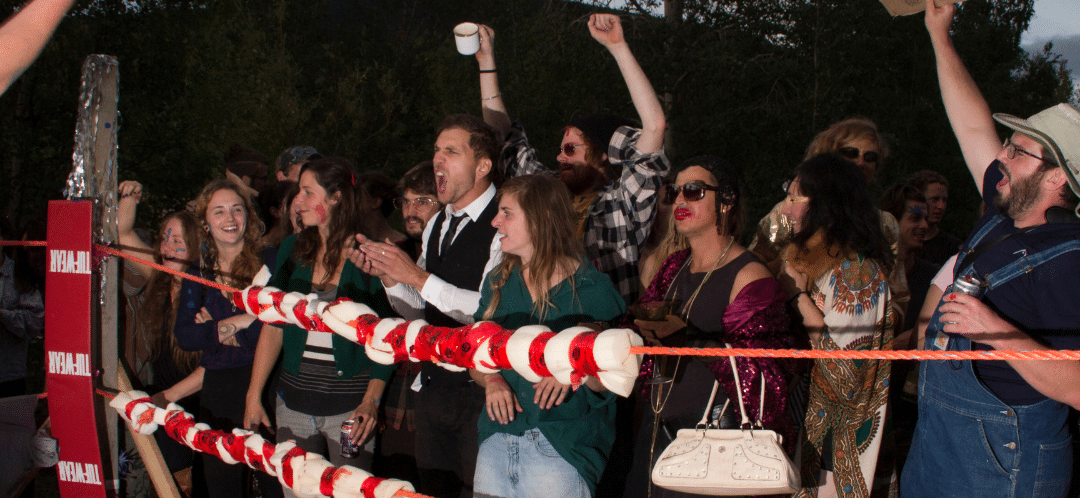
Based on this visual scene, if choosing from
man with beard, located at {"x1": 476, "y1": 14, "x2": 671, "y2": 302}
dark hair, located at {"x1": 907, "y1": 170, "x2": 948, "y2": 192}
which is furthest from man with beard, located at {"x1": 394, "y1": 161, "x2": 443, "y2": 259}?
dark hair, located at {"x1": 907, "y1": 170, "x2": 948, "y2": 192}

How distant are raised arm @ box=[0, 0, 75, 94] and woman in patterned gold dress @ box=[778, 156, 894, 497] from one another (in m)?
2.59

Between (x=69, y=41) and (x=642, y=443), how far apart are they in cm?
1125

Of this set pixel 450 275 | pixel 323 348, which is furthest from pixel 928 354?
pixel 323 348

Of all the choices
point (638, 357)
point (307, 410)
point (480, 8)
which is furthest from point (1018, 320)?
point (480, 8)

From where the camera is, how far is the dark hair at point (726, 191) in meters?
2.83

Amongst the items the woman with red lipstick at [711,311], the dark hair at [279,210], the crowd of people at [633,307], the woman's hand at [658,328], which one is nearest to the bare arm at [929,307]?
the crowd of people at [633,307]

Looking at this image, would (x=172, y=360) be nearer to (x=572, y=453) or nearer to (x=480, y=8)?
(x=572, y=453)

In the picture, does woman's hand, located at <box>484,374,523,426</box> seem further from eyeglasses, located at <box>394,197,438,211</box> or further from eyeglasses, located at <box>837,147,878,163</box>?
eyeglasses, located at <box>837,147,878,163</box>

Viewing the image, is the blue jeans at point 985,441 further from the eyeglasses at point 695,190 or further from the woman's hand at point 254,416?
the woman's hand at point 254,416

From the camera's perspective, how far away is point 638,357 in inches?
72.3

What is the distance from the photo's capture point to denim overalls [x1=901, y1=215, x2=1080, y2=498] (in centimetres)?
210

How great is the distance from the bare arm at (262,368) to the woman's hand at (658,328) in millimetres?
2015

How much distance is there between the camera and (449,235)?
3.54m

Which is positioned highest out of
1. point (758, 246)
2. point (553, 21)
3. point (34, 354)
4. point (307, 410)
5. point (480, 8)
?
point (480, 8)
